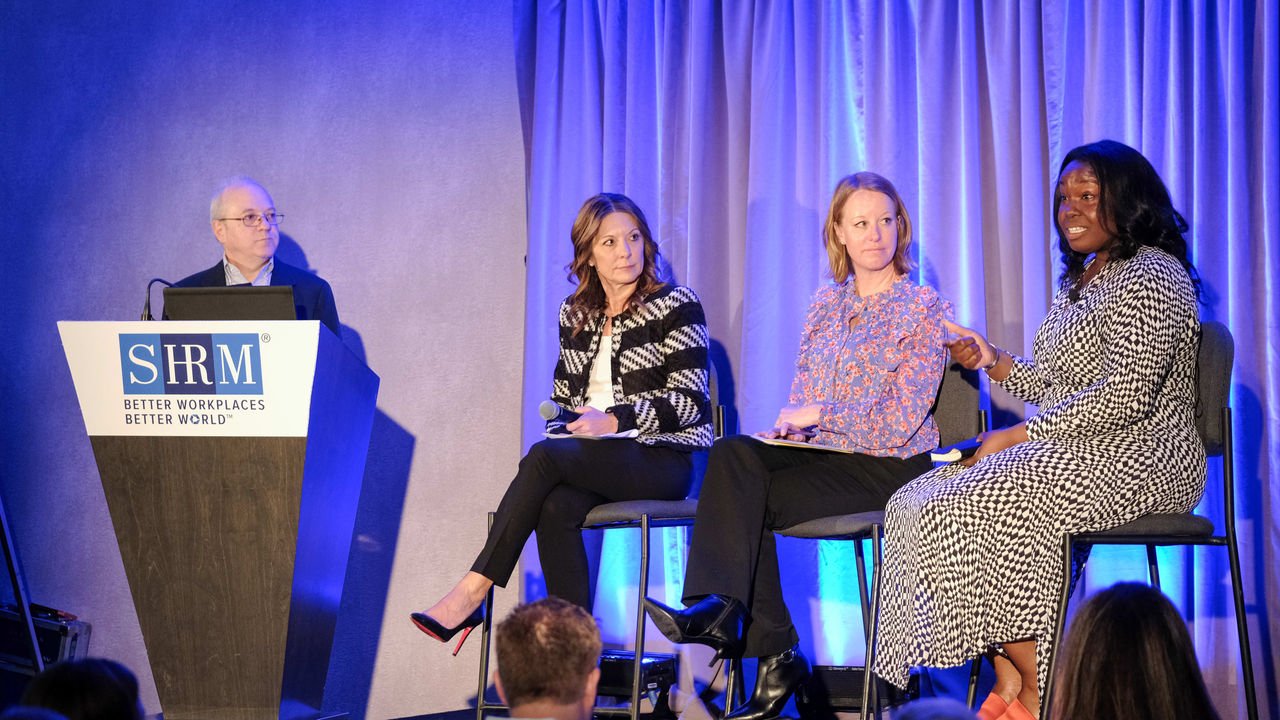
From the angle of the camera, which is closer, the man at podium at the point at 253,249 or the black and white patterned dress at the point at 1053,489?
the black and white patterned dress at the point at 1053,489

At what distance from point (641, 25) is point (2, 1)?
2461 mm

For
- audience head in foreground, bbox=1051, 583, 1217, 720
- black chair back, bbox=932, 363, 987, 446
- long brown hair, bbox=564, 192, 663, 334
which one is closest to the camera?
audience head in foreground, bbox=1051, 583, 1217, 720

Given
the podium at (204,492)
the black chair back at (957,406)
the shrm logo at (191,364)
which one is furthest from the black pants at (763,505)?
the shrm logo at (191,364)

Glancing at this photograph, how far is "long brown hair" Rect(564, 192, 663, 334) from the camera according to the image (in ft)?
11.1

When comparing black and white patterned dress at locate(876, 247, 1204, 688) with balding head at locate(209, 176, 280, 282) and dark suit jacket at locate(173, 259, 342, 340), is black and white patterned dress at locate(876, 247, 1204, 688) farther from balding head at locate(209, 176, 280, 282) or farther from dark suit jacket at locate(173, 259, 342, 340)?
balding head at locate(209, 176, 280, 282)

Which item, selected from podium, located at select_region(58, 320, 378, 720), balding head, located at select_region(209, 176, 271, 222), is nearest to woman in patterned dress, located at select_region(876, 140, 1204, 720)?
podium, located at select_region(58, 320, 378, 720)

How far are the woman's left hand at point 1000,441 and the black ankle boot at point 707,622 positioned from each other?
2.17 ft

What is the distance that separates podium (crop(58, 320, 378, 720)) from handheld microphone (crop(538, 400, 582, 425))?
574 mm

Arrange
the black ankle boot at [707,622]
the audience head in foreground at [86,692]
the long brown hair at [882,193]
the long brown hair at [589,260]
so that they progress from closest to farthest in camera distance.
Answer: the audience head in foreground at [86,692], the black ankle boot at [707,622], the long brown hair at [882,193], the long brown hair at [589,260]

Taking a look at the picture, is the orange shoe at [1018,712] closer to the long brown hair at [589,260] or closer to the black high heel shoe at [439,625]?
the black high heel shoe at [439,625]

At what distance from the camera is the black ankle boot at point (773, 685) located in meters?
2.72

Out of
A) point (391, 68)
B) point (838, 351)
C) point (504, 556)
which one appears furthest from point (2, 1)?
point (838, 351)

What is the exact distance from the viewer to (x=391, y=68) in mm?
4176

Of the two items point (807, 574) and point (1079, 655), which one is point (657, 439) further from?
point (1079, 655)
